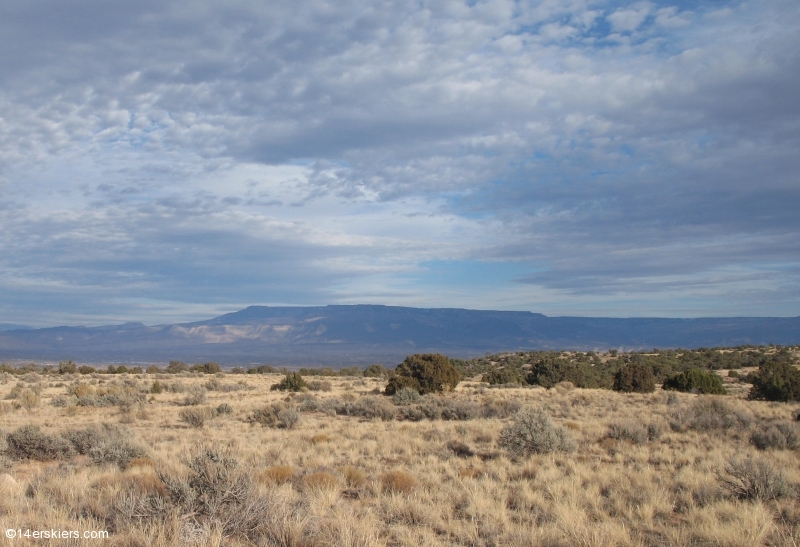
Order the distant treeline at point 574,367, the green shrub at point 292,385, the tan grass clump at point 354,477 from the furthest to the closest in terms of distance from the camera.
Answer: the distant treeline at point 574,367
the green shrub at point 292,385
the tan grass clump at point 354,477

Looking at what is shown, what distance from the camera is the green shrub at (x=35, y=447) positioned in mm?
11594

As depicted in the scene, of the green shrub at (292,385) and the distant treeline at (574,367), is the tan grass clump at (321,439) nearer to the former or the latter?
the green shrub at (292,385)

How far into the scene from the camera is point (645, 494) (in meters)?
7.61

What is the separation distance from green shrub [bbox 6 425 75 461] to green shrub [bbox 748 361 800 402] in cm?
2723

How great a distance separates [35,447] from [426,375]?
61.7ft

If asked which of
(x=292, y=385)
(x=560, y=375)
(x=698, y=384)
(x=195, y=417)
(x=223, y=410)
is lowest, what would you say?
(x=292, y=385)

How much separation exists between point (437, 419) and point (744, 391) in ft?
70.2

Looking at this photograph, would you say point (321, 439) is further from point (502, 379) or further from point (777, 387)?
point (502, 379)

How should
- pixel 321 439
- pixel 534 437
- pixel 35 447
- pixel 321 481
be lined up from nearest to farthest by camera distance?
pixel 321 481 < pixel 534 437 < pixel 35 447 < pixel 321 439

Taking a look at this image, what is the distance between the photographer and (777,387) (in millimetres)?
23125

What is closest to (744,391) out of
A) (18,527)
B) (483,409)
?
(483,409)

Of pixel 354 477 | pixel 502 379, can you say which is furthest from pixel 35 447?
pixel 502 379

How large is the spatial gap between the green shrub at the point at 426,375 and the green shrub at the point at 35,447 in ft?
54.2

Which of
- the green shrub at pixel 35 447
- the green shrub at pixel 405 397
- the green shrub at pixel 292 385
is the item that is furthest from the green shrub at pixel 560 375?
the green shrub at pixel 35 447
